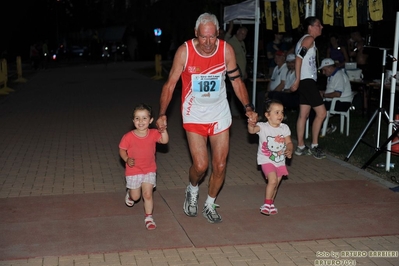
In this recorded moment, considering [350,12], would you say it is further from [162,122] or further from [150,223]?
[150,223]

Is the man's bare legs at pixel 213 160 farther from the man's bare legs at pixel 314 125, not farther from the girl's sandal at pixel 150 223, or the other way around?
the man's bare legs at pixel 314 125

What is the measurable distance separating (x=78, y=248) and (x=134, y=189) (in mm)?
953

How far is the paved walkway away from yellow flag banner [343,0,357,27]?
238cm

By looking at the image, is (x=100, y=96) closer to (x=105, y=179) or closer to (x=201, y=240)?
(x=105, y=179)

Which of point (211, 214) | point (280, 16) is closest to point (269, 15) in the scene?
point (280, 16)

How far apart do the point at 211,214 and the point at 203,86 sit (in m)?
1.33

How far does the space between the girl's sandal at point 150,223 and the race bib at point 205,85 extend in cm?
129

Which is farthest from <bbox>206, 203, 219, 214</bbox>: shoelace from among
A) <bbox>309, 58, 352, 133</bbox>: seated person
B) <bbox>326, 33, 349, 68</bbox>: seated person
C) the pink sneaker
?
<bbox>326, 33, 349, 68</bbox>: seated person

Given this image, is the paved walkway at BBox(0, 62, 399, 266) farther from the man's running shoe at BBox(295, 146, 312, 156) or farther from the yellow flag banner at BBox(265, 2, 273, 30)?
the yellow flag banner at BBox(265, 2, 273, 30)

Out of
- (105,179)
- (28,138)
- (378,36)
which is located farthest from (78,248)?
(28,138)

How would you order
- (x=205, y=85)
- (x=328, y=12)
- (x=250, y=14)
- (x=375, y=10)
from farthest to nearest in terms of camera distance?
(x=250, y=14)
(x=328, y=12)
(x=375, y=10)
(x=205, y=85)

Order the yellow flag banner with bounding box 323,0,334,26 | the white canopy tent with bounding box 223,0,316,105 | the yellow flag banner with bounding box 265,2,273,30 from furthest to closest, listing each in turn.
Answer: the yellow flag banner with bounding box 265,2,273,30, the white canopy tent with bounding box 223,0,316,105, the yellow flag banner with bounding box 323,0,334,26

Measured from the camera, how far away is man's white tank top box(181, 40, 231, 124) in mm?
5980

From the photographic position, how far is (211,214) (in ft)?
20.8
